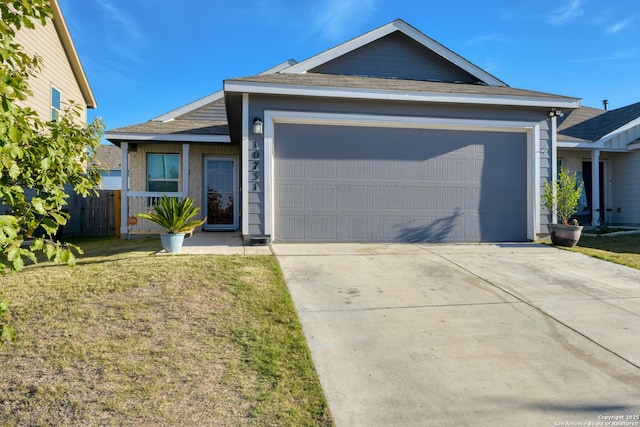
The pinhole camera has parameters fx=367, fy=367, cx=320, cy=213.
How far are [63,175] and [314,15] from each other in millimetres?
9363

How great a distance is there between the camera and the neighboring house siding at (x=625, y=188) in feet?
39.4

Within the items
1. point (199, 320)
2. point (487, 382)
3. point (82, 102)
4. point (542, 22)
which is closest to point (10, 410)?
point (199, 320)

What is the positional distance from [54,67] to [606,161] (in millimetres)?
18806

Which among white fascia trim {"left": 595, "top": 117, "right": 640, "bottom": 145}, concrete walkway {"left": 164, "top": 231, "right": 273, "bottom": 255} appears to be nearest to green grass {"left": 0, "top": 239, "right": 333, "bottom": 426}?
concrete walkway {"left": 164, "top": 231, "right": 273, "bottom": 255}

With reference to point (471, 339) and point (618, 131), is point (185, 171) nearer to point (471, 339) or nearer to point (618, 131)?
point (471, 339)

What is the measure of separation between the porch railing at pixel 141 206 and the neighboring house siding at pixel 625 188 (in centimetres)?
1428

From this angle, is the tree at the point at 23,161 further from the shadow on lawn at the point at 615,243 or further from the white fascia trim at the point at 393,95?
the shadow on lawn at the point at 615,243

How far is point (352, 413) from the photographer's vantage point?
97.3 inches

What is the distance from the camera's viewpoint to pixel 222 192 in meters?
11.5

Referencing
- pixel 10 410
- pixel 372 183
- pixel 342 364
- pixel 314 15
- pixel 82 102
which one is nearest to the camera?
pixel 10 410

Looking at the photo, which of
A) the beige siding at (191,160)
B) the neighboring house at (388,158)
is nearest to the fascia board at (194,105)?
the beige siding at (191,160)

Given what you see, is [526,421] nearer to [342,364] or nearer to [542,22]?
[342,364]

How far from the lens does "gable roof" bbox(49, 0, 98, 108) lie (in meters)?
11.6

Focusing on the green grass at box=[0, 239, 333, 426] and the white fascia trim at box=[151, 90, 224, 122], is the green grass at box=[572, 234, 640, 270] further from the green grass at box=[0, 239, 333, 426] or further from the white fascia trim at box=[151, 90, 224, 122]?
the white fascia trim at box=[151, 90, 224, 122]
